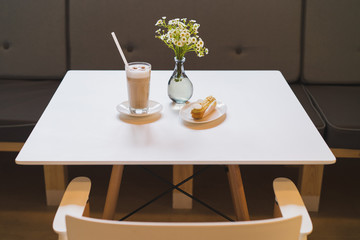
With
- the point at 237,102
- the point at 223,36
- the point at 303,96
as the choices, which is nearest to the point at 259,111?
the point at 237,102

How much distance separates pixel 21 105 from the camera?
213cm

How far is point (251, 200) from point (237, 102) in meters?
0.71

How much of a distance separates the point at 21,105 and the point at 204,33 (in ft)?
3.32

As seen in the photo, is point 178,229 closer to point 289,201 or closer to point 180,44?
point 289,201

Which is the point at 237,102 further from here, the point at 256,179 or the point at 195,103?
the point at 256,179

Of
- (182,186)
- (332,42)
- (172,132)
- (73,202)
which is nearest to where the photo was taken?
(73,202)

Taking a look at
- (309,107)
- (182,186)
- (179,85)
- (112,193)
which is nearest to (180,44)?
(179,85)

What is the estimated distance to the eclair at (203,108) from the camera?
4.82 feet

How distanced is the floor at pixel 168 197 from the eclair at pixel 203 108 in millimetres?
719

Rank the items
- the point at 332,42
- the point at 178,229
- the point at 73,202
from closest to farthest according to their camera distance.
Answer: the point at 178,229 < the point at 73,202 < the point at 332,42

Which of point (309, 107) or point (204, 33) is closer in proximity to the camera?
point (309, 107)

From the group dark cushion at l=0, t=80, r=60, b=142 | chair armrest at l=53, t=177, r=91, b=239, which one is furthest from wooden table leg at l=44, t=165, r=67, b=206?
chair armrest at l=53, t=177, r=91, b=239

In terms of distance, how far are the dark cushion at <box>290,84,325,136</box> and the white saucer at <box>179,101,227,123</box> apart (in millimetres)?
613

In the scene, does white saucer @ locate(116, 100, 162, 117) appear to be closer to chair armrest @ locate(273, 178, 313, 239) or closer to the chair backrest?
chair armrest @ locate(273, 178, 313, 239)
